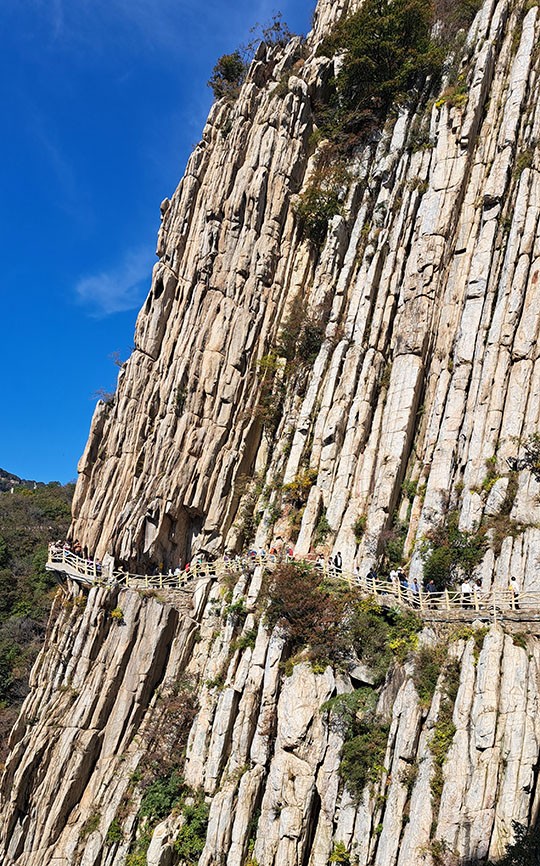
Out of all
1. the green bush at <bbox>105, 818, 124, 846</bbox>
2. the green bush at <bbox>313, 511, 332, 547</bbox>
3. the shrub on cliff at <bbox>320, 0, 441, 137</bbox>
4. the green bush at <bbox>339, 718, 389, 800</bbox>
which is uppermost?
the shrub on cliff at <bbox>320, 0, 441, 137</bbox>

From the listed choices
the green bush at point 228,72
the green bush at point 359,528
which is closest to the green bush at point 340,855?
the green bush at point 359,528

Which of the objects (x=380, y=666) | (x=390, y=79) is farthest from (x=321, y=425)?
(x=390, y=79)

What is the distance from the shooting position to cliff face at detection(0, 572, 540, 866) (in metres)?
16.3

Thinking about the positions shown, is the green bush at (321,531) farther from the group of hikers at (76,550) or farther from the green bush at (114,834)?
the green bush at (114,834)

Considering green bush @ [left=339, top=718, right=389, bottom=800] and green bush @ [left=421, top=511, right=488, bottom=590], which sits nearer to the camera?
green bush @ [left=339, top=718, right=389, bottom=800]

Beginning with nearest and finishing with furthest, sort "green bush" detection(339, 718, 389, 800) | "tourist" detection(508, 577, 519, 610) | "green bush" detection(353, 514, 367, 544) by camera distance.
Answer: "green bush" detection(339, 718, 389, 800), "tourist" detection(508, 577, 519, 610), "green bush" detection(353, 514, 367, 544)

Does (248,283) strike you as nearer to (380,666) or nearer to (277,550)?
(277,550)

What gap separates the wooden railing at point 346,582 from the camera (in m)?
20.0

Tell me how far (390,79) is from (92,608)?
32610 millimetres

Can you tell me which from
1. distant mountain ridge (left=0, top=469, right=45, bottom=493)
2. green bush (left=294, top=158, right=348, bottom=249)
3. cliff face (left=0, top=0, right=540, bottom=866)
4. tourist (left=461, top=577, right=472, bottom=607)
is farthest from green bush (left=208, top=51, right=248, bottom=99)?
distant mountain ridge (left=0, top=469, right=45, bottom=493)

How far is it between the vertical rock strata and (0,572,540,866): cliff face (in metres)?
4.98

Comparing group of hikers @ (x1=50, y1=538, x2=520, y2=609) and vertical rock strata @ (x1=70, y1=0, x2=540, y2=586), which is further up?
vertical rock strata @ (x1=70, y1=0, x2=540, y2=586)

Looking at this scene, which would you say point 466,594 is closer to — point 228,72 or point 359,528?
point 359,528

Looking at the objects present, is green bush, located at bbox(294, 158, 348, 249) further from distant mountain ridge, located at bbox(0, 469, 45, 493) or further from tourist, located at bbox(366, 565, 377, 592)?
distant mountain ridge, located at bbox(0, 469, 45, 493)
